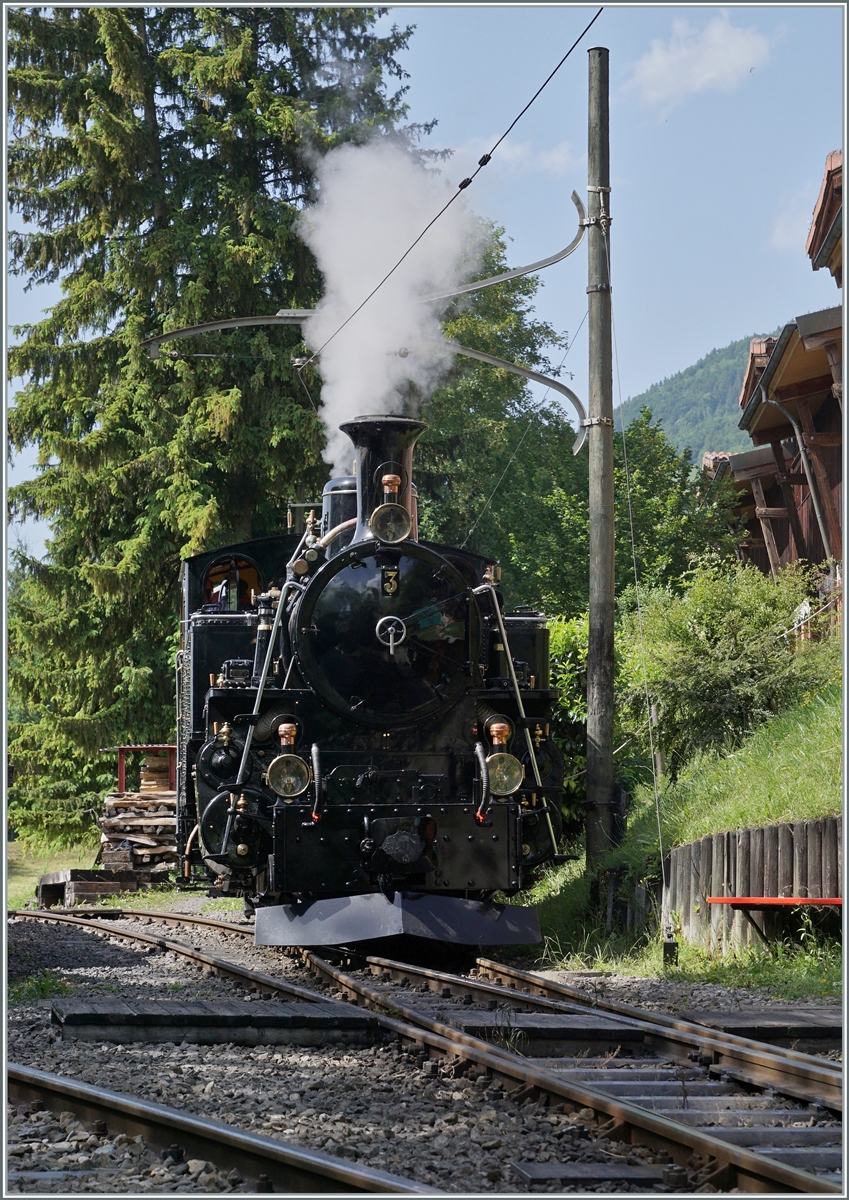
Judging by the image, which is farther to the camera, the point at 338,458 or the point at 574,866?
the point at 574,866

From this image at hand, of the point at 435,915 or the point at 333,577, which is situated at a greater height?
the point at 333,577

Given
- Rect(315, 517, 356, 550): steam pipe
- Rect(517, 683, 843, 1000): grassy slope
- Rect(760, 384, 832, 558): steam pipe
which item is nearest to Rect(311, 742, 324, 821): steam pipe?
Rect(315, 517, 356, 550): steam pipe

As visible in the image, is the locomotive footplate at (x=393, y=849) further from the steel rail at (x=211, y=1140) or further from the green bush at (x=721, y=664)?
the steel rail at (x=211, y=1140)

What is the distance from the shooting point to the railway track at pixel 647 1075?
3934 millimetres

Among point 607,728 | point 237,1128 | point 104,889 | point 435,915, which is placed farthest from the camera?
point 104,889

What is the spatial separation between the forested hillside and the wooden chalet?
413 feet

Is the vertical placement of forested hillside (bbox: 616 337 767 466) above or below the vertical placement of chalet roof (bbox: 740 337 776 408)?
above

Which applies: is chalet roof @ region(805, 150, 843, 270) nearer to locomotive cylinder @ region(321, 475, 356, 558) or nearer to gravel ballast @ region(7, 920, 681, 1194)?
locomotive cylinder @ region(321, 475, 356, 558)

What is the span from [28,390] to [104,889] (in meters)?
11.1

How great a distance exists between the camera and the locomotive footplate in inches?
342

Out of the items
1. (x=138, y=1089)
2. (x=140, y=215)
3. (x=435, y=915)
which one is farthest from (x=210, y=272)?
(x=138, y=1089)

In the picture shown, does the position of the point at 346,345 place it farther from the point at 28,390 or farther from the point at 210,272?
the point at 28,390

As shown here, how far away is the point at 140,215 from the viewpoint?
79.3 ft

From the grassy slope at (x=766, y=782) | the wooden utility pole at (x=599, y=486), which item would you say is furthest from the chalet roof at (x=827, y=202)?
the grassy slope at (x=766, y=782)
